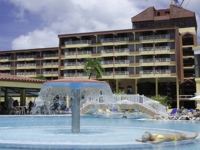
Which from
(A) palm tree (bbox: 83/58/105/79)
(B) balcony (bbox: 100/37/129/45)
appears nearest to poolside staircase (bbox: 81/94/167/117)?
(A) palm tree (bbox: 83/58/105/79)

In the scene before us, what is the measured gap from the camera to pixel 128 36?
56281 millimetres

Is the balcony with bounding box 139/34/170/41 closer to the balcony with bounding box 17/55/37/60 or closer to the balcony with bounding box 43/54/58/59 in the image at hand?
the balcony with bounding box 43/54/58/59

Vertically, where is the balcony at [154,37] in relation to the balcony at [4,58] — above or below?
above

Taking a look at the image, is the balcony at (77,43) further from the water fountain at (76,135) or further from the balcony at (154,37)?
the water fountain at (76,135)

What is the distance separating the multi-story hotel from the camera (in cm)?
5316

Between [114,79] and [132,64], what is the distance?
4728 millimetres

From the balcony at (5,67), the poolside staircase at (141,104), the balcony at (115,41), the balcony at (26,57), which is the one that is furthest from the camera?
the balcony at (5,67)

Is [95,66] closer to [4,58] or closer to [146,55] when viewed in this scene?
[146,55]

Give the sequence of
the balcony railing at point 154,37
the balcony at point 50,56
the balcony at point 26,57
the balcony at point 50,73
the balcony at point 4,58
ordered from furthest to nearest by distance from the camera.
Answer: the balcony at point 4,58, the balcony at point 26,57, the balcony at point 50,73, the balcony at point 50,56, the balcony railing at point 154,37

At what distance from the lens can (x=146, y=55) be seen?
5478cm

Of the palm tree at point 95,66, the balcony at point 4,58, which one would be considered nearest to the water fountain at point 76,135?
the palm tree at point 95,66

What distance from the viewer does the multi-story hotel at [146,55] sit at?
53.2m

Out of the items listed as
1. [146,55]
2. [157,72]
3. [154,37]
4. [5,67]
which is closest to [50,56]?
[5,67]

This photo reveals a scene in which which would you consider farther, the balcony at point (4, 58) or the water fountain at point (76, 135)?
the balcony at point (4, 58)
